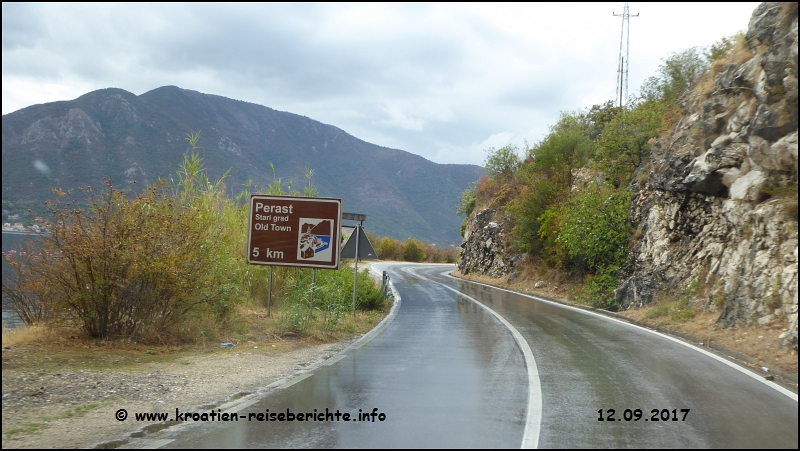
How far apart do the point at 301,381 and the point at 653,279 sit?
560 inches

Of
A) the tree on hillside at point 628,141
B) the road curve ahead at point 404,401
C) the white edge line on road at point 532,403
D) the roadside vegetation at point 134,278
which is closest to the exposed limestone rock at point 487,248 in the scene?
the tree on hillside at point 628,141

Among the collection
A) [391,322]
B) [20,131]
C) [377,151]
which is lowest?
[391,322]

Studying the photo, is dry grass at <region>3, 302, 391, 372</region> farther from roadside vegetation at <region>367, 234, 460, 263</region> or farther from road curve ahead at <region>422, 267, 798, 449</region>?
roadside vegetation at <region>367, 234, 460, 263</region>

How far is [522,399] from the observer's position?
7.39 m

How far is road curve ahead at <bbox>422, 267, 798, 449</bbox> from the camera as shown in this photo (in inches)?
230

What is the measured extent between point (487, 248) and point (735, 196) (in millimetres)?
31565

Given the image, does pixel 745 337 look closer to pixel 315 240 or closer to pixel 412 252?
pixel 315 240

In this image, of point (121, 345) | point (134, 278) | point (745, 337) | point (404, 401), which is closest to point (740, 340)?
point (745, 337)

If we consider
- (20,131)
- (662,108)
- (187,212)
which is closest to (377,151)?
(20,131)

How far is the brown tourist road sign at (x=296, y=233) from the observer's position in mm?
14922

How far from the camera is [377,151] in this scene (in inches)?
7598

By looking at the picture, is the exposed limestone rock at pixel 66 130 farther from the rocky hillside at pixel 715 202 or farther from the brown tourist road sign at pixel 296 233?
the brown tourist road sign at pixel 296 233

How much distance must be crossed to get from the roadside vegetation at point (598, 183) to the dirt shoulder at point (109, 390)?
15.5 m

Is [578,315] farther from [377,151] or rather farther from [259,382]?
[377,151]
